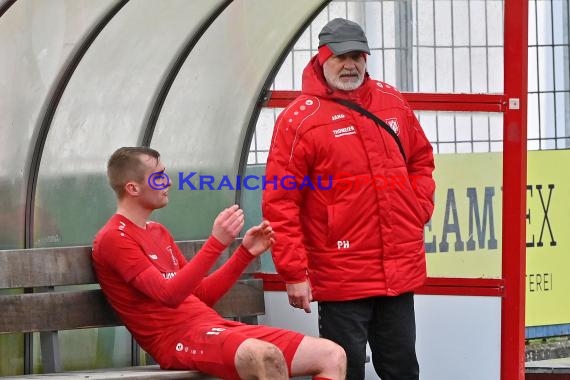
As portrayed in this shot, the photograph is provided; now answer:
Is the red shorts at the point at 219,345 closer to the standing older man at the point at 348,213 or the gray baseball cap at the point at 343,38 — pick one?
the standing older man at the point at 348,213

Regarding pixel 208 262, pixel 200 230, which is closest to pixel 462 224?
pixel 200 230

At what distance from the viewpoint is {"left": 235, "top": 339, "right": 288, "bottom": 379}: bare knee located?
6500mm

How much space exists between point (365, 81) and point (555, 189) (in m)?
3.88

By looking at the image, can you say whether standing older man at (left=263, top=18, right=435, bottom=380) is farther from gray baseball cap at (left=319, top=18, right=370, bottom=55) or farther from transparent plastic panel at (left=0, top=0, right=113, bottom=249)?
transparent plastic panel at (left=0, top=0, right=113, bottom=249)

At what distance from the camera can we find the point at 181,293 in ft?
22.5

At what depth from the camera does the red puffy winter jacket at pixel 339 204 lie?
22.8ft

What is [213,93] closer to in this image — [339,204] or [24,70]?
[24,70]

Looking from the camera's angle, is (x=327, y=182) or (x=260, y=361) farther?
(x=327, y=182)

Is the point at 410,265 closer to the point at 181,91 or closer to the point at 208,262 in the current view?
the point at 208,262

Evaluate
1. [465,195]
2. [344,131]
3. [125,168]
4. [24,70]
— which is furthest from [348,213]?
[24,70]

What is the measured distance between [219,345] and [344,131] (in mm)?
1093

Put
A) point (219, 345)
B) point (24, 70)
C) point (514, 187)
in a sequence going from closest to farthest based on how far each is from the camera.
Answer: point (219, 345) → point (24, 70) → point (514, 187)

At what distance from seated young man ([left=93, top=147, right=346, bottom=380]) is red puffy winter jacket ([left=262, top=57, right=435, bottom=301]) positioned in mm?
164

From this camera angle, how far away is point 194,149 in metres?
8.77
